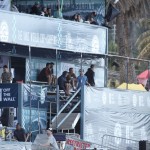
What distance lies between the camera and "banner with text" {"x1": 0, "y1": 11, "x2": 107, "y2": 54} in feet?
116

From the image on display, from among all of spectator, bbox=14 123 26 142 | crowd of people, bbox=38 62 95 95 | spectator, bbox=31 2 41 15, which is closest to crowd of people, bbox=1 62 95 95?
crowd of people, bbox=38 62 95 95

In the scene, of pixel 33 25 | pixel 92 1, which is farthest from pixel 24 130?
pixel 92 1

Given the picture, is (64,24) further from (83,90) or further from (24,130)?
(24,130)

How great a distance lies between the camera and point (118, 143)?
126 ft

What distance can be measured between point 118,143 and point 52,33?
504cm

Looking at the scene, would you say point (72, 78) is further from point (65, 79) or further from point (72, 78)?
point (65, 79)

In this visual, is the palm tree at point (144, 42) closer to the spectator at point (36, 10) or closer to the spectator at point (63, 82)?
the spectator at point (36, 10)

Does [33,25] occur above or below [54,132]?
above

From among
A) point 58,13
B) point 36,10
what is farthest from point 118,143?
point 36,10

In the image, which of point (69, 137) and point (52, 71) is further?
point (52, 71)

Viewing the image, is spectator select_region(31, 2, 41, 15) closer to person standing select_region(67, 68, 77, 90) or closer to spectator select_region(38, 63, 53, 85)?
spectator select_region(38, 63, 53, 85)

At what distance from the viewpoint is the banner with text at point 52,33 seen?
35.4m

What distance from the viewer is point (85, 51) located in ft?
128

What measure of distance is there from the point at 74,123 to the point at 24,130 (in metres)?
2.62
